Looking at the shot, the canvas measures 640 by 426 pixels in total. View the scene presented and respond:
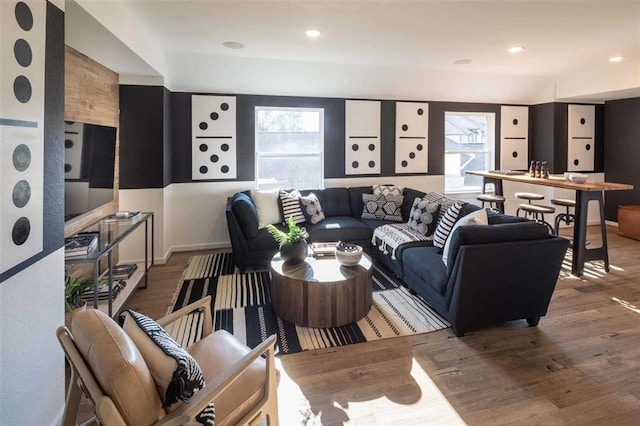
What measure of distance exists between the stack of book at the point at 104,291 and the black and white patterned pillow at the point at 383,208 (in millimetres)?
3063

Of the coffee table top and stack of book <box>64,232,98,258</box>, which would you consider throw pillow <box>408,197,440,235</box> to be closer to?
the coffee table top

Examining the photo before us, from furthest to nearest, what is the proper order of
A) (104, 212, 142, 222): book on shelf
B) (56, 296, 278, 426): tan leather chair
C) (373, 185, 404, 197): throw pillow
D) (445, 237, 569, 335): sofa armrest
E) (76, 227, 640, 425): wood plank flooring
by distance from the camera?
1. (373, 185, 404, 197): throw pillow
2. (104, 212, 142, 222): book on shelf
3. (445, 237, 569, 335): sofa armrest
4. (76, 227, 640, 425): wood plank flooring
5. (56, 296, 278, 426): tan leather chair

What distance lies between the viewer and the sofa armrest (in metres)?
2.54

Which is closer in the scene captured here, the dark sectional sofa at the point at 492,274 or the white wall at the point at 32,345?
the white wall at the point at 32,345

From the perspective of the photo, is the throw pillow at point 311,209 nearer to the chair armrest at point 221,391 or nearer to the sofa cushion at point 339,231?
the sofa cushion at point 339,231

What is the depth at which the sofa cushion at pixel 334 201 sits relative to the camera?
5.07m

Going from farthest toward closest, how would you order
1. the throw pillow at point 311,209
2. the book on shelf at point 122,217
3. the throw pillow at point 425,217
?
the throw pillow at point 311,209
the throw pillow at point 425,217
the book on shelf at point 122,217

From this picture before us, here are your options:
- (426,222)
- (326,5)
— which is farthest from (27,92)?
(426,222)

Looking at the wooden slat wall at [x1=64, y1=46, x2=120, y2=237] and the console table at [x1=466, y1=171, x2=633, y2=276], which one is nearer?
the wooden slat wall at [x1=64, y1=46, x2=120, y2=237]

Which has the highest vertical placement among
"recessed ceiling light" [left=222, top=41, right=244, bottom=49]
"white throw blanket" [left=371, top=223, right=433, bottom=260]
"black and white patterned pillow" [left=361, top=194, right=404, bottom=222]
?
"recessed ceiling light" [left=222, top=41, right=244, bottom=49]

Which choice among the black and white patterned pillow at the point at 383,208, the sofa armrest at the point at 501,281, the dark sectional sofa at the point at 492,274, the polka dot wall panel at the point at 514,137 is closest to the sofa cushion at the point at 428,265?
the dark sectional sofa at the point at 492,274

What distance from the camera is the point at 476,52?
4.34 m

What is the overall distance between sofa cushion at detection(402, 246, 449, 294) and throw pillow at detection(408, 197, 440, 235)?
1.43ft

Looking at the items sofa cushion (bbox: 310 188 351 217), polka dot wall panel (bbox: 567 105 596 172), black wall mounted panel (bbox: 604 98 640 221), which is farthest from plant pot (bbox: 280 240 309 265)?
black wall mounted panel (bbox: 604 98 640 221)
